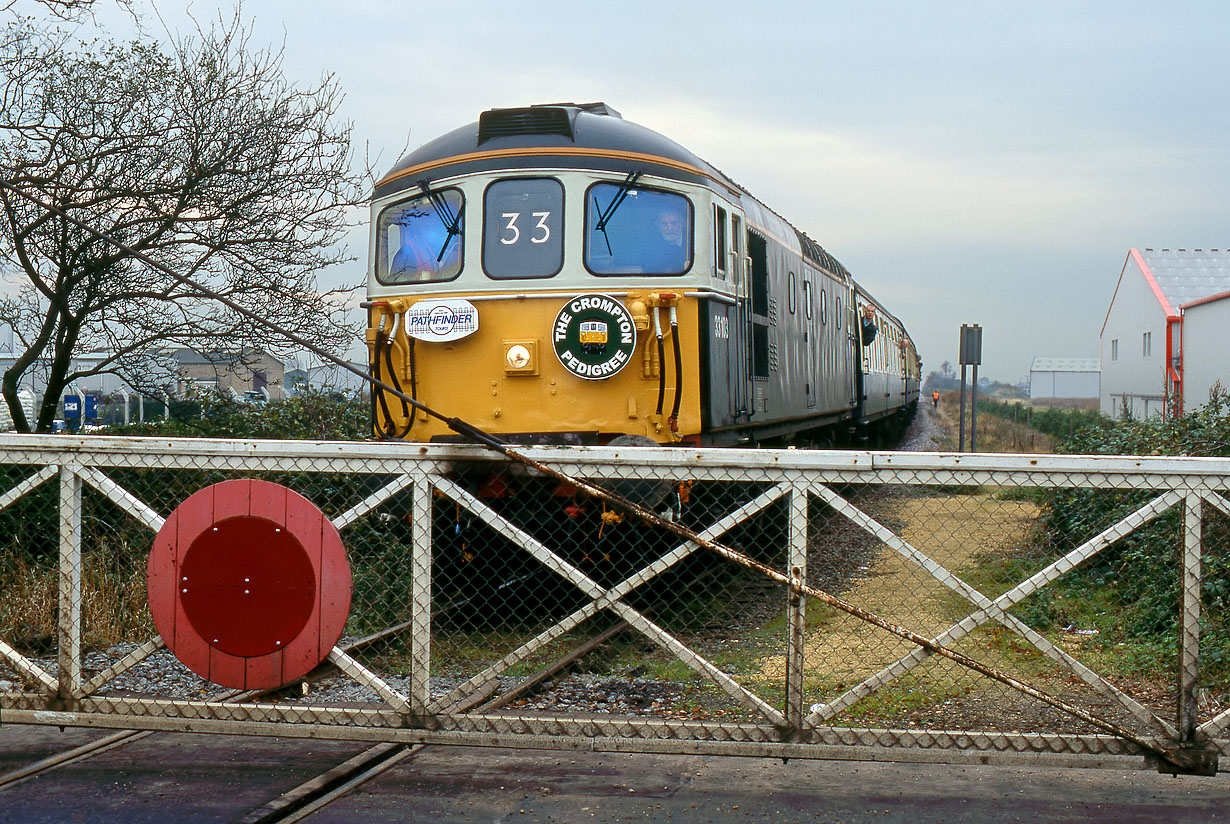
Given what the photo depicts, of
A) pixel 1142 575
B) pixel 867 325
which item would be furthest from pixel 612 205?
pixel 867 325

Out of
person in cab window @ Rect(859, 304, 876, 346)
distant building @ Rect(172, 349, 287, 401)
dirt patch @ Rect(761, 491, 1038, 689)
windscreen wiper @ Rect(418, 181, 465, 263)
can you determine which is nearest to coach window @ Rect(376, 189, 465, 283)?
windscreen wiper @ Rect(418, 181, 465, 263)

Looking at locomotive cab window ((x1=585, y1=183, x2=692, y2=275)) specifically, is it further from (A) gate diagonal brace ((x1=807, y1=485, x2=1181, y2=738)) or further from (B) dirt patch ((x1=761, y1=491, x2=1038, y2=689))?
(A) gate diagonal brace ((x1=807, y1=485, x2=1181, y2=738))

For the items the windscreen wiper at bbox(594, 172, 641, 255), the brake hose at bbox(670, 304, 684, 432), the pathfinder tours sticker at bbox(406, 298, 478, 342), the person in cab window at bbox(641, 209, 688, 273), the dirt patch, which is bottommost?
the dirt patch

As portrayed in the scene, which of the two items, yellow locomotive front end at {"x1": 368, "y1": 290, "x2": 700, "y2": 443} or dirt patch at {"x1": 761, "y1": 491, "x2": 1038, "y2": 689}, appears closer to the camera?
dirt patch at {"x1": 761, "y1": 491, "x2": 1038, "y2": 689}

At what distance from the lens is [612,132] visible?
8.53 meters

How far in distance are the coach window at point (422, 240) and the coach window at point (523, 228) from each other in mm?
243

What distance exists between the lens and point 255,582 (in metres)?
4.68

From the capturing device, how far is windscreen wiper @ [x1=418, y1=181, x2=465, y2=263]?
28.2 ft

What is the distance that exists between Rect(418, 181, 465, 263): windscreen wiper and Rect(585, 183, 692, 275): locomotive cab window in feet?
3.19

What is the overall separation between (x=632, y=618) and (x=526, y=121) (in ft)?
16.6

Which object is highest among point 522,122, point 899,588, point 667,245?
point 522,122

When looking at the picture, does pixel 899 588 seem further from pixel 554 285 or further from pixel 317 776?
pixel 317 776

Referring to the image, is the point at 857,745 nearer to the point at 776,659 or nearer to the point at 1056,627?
the point at 776,659

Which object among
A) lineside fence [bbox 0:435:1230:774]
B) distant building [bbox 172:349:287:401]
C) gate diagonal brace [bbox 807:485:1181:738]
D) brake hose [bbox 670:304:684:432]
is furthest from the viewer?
distant building [bbox 172:349:287:401]
